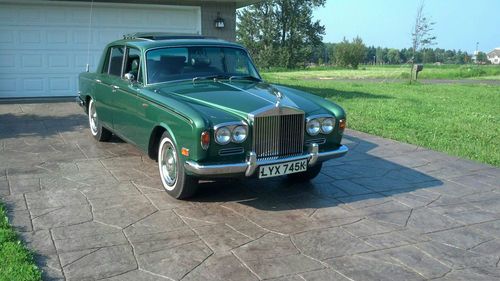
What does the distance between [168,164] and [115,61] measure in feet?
7.73

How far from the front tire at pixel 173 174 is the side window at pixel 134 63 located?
1072 millimetres

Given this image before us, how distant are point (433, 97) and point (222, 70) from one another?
468 inches

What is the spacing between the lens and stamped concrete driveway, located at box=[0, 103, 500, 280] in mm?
3641

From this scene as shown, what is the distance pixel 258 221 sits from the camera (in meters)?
4.54

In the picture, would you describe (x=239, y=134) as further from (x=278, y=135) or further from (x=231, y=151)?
(x=278, y=135)

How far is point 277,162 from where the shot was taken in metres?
4.74

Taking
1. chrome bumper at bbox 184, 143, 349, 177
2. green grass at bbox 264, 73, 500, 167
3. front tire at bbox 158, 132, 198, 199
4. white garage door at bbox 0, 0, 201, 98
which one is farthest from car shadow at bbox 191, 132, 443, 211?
white garage door at bbox 0, 0, 201, 98

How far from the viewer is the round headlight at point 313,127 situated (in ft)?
16.5

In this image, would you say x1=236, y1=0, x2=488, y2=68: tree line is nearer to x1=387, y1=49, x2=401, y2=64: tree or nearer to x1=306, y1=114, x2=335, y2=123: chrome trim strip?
x1=387, y1=49, x2=401, y2=64: tree

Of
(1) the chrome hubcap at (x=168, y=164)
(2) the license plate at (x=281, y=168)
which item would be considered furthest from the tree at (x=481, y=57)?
(1) the chrome hubcap at (x=168, y=164)

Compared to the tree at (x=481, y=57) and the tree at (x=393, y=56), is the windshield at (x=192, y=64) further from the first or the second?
the tree at (x=393, y=56)

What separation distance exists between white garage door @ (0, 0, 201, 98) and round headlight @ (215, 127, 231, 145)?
30.4ft

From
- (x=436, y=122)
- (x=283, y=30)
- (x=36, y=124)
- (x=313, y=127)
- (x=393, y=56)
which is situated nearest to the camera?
(x=313, y=127)

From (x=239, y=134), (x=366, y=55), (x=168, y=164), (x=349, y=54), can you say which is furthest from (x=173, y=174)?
(x=366, y=55)
